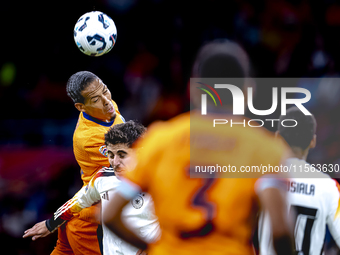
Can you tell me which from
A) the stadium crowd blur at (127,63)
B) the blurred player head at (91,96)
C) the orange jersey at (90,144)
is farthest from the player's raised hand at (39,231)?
the stadium crowd blur at (127,63)

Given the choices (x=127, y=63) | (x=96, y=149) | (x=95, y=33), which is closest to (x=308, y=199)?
(x=96, y=149)

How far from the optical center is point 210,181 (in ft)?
4.26

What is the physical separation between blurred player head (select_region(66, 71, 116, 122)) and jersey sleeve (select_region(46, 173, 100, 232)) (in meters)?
0.77

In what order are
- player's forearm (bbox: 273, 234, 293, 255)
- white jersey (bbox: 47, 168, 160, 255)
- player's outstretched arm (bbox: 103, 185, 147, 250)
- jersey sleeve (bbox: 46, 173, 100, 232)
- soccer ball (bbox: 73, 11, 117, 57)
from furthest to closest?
soccer ball (bbox: 73, 11, 117, 57) → jersey sleeve (bbox: 46, 173, 100, 232) → white jersey (bbox: 47, 168, 160, 255) → player's outstretched arm (bbox: 103, 185, 147, 250) → player's forearm (bbox: 273, 234, 293, 255)

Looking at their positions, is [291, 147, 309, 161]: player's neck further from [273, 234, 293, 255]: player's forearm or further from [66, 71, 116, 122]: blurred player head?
[66, 71, 116, 122]: blurred player head

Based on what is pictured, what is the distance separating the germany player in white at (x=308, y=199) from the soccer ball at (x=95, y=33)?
6.62 feet

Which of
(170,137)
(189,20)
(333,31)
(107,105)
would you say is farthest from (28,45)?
(170,137)

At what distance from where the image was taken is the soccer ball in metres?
3.39

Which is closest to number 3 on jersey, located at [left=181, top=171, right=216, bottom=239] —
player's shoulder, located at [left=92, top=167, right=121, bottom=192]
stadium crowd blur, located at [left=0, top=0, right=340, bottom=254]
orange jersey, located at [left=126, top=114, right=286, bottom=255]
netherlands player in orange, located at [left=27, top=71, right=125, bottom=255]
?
orange jersey, located at [left=126, top=114, right=286, bottom=255]

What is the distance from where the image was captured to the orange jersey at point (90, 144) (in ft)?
10.1

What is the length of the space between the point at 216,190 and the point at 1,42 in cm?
514

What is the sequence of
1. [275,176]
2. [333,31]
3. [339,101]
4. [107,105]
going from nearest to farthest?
1. [275,176]
2. [107,105]
3. [339,101]
4. [333,31]

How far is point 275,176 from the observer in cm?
142

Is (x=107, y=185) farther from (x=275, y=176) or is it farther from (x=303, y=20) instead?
(x=303, y=20)
